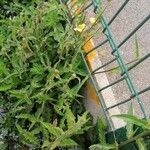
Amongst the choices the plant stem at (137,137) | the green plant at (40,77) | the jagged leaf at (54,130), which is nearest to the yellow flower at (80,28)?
the green plant at (40,77)

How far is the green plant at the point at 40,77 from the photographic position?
2523 mm

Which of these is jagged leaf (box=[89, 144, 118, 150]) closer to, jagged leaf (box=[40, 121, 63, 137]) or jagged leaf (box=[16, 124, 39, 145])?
jagged leaf (box=[40, 121, 63, 137])

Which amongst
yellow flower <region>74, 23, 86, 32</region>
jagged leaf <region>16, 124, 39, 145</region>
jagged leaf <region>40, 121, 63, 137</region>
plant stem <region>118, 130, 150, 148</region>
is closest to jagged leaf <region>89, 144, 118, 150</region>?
plant stem <region>118, 130, 150, 148</region>

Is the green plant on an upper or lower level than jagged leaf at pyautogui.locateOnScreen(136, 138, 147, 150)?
upper

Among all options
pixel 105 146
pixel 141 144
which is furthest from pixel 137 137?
pixel 105 146

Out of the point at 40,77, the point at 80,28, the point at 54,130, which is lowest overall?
the point at 54,130

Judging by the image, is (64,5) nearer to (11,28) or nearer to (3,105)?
(11,28)

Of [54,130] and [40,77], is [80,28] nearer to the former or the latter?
[40,77]

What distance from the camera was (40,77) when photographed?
2.58m

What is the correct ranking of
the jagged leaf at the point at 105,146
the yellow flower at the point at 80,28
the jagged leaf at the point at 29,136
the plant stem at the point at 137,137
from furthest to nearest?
the yellow flower at the point at 80,28 → the jagged leaf at the point at 29,136 → the jagged leaf at the point at 105,146 → the plant stem at the point at 137,137

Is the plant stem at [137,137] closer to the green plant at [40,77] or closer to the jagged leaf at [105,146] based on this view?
the jagged leaf at [105,146]

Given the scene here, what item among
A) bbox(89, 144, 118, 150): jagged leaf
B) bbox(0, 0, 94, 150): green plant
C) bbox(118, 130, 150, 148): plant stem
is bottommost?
bbox(118, 130, 150, 148): plant stem

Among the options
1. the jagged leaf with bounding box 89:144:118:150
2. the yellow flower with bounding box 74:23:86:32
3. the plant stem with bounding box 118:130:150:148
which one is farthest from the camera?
the yellow flower with bounding box 74:23:86:32

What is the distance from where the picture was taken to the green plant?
8.28 feet
